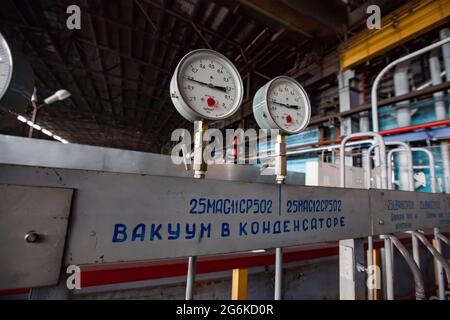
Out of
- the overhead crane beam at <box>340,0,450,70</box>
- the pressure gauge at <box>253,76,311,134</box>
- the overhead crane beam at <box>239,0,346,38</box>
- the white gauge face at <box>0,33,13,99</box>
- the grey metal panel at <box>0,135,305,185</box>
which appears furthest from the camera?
the overhead crane beam at <box>239,0,346,38</box>

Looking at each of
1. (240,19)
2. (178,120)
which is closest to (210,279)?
(240,19)

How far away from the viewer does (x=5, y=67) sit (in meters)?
0.55

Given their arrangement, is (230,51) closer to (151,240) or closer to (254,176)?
(254,176)

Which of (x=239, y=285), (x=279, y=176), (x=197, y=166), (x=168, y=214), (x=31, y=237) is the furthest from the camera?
(x=239, y=285)

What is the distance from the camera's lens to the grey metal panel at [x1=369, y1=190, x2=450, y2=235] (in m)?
0.86

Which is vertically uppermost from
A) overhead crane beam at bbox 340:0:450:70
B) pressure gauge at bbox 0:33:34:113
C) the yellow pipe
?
overhead crane beam at bbox 340:0:450:70

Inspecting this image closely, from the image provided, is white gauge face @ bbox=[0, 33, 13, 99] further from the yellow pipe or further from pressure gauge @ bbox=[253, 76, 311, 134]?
the yellow pipe

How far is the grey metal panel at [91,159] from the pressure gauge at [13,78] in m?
0.54

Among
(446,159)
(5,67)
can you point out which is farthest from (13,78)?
(446,159)

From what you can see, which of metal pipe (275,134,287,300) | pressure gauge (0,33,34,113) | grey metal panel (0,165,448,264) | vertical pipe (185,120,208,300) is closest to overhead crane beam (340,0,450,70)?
metal pipe (275,134,287,300)

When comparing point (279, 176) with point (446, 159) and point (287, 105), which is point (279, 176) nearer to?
point (287, 105)

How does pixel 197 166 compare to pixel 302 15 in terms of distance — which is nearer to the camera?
pixel 197 166

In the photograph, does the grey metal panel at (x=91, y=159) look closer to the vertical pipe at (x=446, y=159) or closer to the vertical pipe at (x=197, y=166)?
the vertical pipe at (x=197, y=166)

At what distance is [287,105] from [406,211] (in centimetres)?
70
